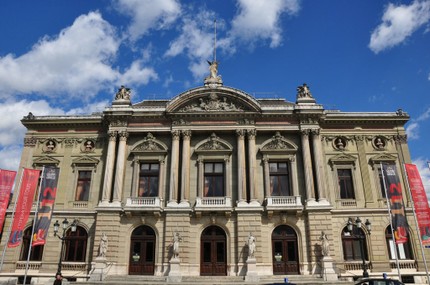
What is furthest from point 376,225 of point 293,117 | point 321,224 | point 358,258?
point 293,117

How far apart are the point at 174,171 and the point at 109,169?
16.1 feet

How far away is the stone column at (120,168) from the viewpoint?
25472mm

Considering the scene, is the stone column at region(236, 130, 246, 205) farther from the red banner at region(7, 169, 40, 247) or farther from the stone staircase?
the red banner at region(7, 169, 40, 247)

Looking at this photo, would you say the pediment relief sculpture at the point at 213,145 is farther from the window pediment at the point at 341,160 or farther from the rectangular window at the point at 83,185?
the rectangular window at the point at 83,185

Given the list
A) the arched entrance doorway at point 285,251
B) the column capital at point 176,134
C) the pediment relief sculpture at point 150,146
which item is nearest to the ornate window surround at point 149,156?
the pediment relief sculpture at point 150,146

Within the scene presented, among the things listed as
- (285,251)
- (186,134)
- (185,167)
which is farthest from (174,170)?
→ (285,251)

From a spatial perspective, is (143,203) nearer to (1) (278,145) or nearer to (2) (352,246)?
(1) (278,145)

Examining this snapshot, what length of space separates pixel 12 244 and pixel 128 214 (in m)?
7.23

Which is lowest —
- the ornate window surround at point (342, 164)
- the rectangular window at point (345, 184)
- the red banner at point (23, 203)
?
the red banner at point (23, 203)

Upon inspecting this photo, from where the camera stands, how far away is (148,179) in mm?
26734

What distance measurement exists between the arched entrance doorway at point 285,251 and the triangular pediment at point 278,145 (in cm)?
573

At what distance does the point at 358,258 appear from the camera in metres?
24.7

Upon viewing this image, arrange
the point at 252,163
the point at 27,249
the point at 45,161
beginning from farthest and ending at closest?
the point at 45,161
the point at 252,163
the point at 27,249

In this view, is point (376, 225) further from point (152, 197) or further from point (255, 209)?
point (152, 197)
